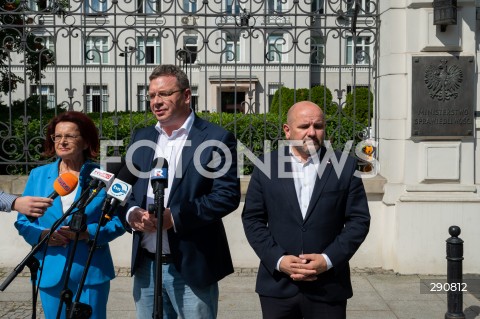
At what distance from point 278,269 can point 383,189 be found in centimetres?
445

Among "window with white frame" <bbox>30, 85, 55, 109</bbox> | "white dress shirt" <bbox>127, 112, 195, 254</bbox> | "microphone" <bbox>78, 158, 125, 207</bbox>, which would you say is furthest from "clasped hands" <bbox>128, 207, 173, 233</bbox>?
"window with white frame" <bbox>30, 85, 55, 109</bbox>

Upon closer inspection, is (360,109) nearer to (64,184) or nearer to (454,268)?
(454,268)

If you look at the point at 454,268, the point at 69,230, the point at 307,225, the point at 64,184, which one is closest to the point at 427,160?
the point at 454,268

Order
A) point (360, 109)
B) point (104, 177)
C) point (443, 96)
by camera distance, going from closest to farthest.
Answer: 1. point (104, 177)
2. point (443, 96)
3. point (360, 109)

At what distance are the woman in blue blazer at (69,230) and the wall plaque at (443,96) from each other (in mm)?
4526

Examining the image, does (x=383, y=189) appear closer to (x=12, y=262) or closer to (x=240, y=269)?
(x=240, y=269)

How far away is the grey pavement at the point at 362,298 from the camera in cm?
670

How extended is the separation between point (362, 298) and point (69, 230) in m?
3.94

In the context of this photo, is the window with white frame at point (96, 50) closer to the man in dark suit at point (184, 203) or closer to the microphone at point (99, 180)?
the man in dark suit at point (184, 203)

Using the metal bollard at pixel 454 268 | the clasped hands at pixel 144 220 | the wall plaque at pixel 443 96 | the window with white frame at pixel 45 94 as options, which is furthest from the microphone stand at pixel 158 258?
the window with white frame at pixel 45 94

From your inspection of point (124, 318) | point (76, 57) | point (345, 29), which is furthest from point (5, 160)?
point (76, 57)

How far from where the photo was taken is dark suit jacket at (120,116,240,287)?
3979 mm

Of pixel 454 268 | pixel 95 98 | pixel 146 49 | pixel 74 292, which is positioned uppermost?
pixel 95 98

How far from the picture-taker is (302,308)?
4012mm
